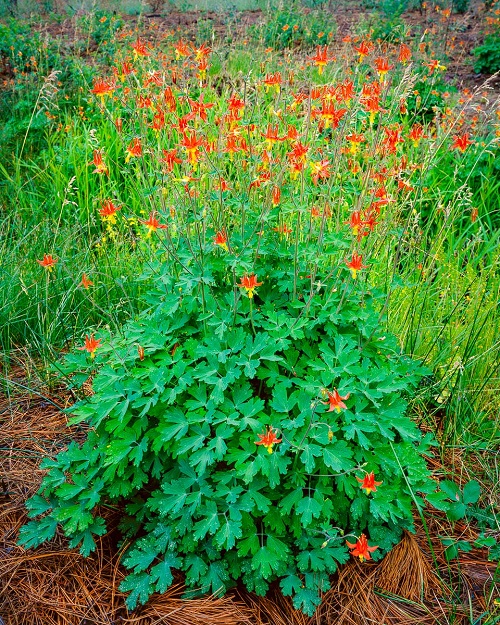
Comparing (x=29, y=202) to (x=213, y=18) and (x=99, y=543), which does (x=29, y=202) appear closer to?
(x=99, y=543)

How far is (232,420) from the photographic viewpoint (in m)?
1.95

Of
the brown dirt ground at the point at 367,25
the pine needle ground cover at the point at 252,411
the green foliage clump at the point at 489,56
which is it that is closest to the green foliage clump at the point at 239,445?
the pine needle ground cover at the point at 252,411

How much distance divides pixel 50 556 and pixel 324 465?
105cm

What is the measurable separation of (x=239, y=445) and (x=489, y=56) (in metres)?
6.31

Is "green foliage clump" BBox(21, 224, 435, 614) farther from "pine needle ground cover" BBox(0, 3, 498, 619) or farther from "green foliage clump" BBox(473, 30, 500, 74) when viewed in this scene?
"green foliage clump" BBox(473, 30, 500, 74)

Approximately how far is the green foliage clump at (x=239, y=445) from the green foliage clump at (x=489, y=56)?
559cm

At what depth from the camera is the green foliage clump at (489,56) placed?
21.8 feet

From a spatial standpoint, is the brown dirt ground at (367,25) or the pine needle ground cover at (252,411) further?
the brown dirt ground at (367,25)

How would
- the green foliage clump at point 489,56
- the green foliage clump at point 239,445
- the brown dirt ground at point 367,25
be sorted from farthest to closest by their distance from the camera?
1. the brown dirt ground at point 367,25
2. the green foliage clump at point 489,56
3. the green foliage clump at point 239,445

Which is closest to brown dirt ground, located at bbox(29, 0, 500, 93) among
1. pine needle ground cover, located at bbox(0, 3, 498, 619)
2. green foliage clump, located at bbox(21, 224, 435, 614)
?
pine needle ground cover, located at bbox(0, 3, 498, 619)

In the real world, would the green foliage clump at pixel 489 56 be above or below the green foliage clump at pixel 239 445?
above

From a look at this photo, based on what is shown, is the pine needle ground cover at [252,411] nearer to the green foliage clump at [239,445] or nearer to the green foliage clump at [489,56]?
the green foliage clump at [239,445]

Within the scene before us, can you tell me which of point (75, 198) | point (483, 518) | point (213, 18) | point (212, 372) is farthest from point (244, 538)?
point (213, 18)

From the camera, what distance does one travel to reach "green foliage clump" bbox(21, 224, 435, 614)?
1.95 metres
